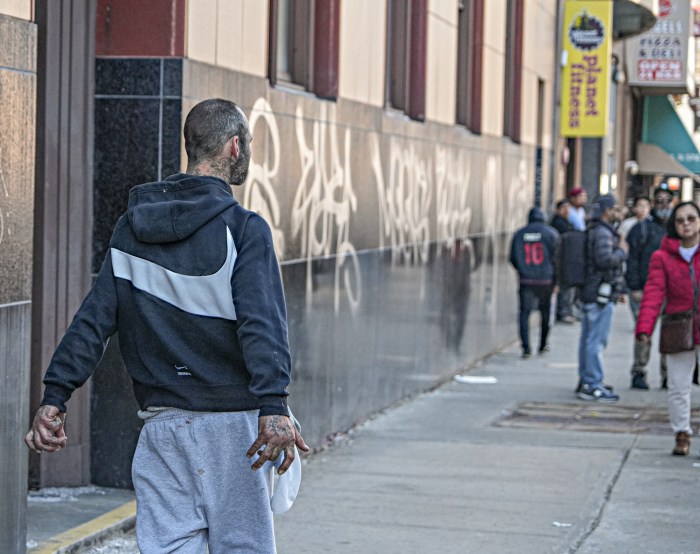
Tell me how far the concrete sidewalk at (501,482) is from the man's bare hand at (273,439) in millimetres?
2469

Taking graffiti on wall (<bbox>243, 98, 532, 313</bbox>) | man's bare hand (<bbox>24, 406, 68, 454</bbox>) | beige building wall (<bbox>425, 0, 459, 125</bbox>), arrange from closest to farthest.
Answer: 1. man's bare hand (<bbox>24, 406, 68, 454</bbox>)
2. graffiti on wall (<bbox>243, 98, 532, 313</bbox>)
3. beige building wall (<bbox>425, 0, 459, 125</bbox>)

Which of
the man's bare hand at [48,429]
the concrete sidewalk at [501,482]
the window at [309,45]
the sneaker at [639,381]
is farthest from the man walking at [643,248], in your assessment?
the man's bare hand at [48,429]

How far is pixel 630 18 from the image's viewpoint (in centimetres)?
2417

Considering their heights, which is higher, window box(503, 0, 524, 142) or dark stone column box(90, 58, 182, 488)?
window box(503, 0, 524, 142)

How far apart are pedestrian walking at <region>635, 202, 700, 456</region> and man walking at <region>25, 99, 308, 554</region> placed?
521cm

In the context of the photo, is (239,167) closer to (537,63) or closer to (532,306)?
(532,306)

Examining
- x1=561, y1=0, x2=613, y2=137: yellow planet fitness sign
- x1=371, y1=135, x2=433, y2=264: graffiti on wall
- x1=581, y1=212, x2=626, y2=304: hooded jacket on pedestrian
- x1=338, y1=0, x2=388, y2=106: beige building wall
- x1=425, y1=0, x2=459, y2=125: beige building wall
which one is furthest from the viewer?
x1=561, y1=0, x2=613, y2=137: yellow planet fitness sign

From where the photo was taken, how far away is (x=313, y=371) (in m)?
8.80

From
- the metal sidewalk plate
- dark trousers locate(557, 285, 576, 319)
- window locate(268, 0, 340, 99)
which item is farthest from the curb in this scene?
dark trousers locate(557, 285, 576, 319)

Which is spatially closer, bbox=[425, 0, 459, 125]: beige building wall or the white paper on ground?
bbox=[425, 0, 459, 125]: beige building wall

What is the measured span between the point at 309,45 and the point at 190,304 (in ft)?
18.1

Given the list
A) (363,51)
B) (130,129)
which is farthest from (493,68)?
(130,129)

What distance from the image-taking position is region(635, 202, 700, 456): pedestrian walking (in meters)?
8.67

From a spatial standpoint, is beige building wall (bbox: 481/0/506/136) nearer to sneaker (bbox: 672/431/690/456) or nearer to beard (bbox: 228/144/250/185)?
sneaker (bbox: 672/431/690/456)
